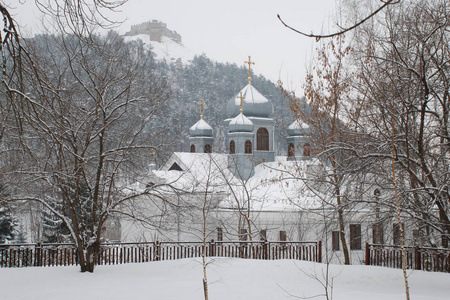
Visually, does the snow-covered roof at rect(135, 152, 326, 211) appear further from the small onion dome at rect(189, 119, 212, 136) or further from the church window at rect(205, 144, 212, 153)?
the small onion dome at rect(189, 119, 212, 136)

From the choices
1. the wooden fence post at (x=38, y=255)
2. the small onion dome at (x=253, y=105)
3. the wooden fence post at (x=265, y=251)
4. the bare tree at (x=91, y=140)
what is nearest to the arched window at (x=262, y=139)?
the small onion dome at (x=253, y=105)

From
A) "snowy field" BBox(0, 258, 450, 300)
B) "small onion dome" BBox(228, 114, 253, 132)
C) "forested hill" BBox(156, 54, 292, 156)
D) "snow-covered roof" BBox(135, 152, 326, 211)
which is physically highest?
"forested hill" BBox(156, 54, 292, 156)

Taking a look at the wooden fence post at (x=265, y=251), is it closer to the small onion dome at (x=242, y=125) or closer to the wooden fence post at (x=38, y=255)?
the wooden fence post at (x=38, y=255)

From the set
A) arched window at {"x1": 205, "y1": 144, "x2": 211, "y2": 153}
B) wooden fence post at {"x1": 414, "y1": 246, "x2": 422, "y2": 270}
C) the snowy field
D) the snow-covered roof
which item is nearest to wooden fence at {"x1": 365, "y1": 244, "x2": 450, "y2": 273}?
wooden fence post at {"x1": 414, "y1": 246, "x2": 422, "y2": 270}

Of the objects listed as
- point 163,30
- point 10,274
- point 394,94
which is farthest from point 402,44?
point 163,30

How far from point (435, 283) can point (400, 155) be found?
12.7 feet

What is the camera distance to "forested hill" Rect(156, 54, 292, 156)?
244 ft

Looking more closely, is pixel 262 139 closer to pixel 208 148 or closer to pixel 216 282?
pixel 208 148

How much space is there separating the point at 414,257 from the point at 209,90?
78406 mm

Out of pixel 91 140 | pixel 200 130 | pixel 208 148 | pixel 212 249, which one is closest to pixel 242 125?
pixel 208 148

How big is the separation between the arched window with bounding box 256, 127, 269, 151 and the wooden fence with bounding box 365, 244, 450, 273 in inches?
888

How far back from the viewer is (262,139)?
129ft

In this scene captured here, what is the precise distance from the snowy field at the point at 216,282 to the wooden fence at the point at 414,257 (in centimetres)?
53

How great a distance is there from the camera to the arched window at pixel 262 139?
39.1 meters
